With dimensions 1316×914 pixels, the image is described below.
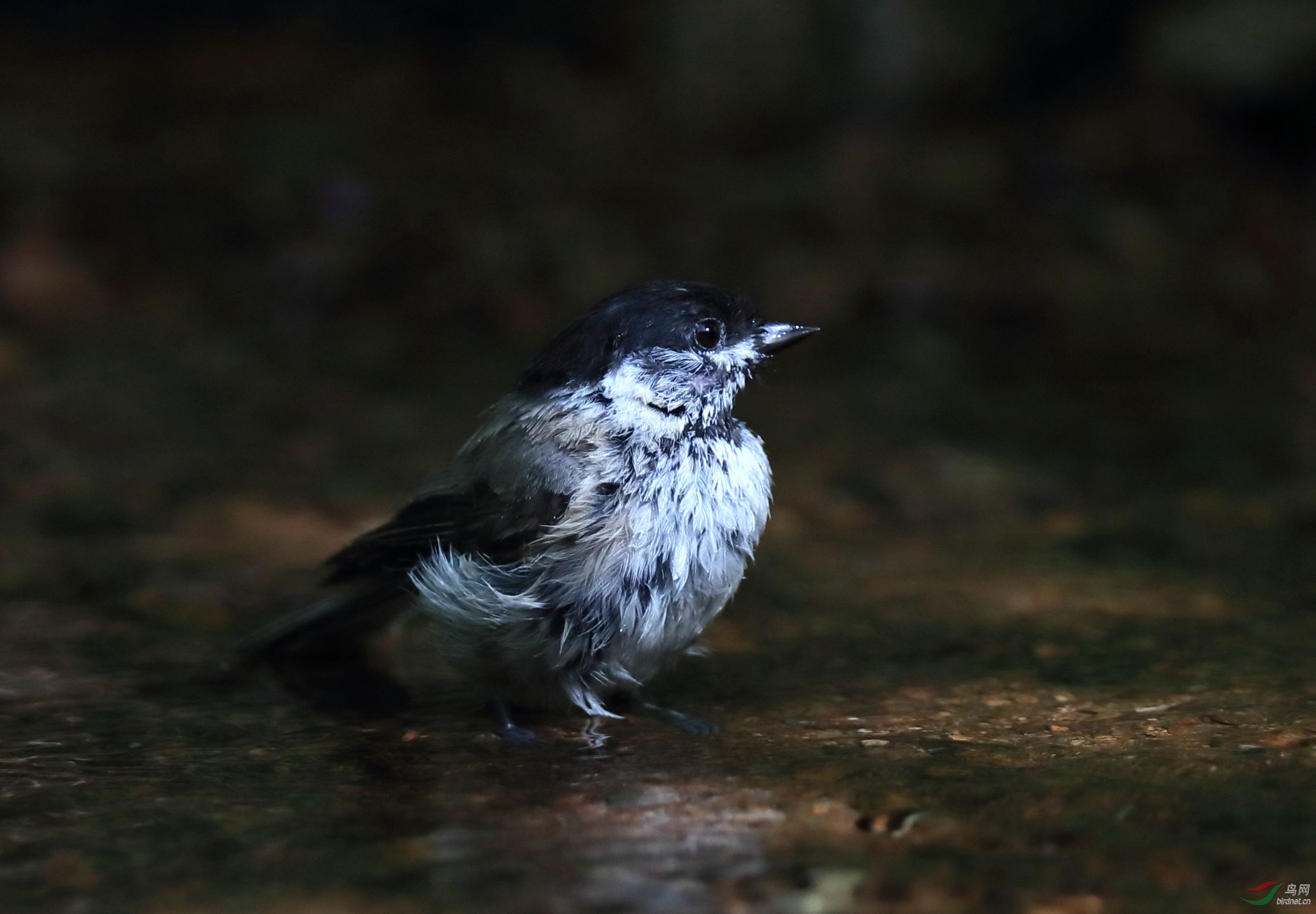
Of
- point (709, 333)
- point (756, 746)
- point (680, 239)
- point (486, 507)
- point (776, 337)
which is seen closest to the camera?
point (756, 746)

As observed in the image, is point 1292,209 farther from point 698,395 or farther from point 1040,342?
point 698,395

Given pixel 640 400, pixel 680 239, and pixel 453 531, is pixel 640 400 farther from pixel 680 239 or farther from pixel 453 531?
pixel 680 239

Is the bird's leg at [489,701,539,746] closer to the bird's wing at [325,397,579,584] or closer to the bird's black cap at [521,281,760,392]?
the bird's wing at [325,397,579,584]

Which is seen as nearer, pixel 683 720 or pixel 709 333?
pixel 683 720

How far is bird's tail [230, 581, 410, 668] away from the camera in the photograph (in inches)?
147

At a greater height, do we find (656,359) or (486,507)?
(656,359)

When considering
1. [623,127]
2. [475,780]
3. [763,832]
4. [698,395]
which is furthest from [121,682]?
[623,127]

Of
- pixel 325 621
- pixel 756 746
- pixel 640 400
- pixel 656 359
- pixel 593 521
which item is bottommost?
pixel 756 746

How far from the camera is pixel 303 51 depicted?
1071cm

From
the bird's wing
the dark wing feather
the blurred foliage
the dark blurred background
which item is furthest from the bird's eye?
the blurred foliage

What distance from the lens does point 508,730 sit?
10.7ft

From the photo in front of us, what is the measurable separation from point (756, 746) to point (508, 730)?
23.5 inches

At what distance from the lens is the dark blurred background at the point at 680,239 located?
5512mm

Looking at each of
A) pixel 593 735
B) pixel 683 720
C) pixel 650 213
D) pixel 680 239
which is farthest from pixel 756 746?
pixel 650 213
